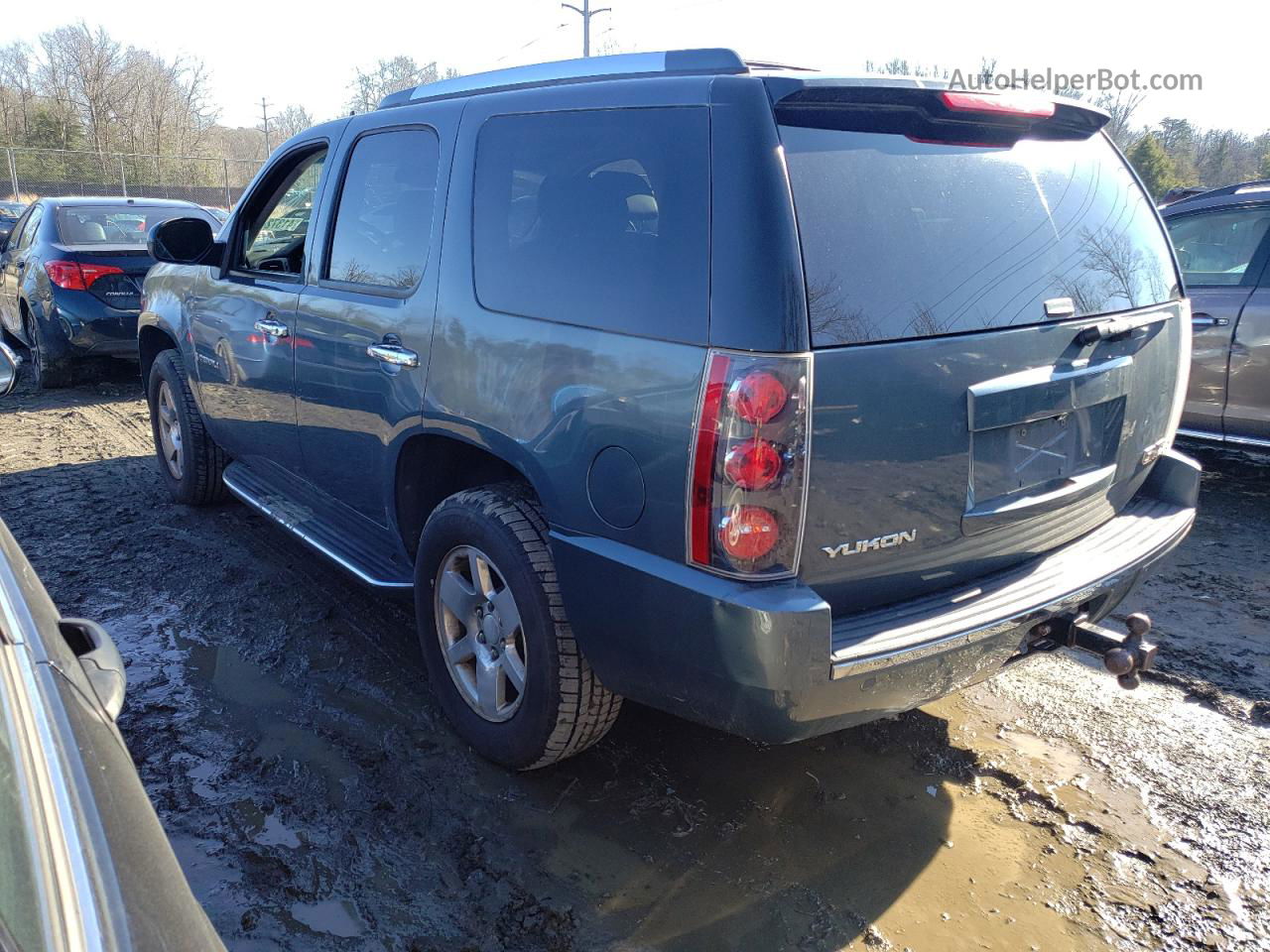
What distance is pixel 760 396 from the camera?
2.22 m

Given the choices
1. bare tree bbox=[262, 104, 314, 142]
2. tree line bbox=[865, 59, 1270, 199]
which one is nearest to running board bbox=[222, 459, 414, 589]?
tree line bbox=[865, 59, 1270, 199]

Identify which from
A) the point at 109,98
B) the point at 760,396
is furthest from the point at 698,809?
the point at 109,98

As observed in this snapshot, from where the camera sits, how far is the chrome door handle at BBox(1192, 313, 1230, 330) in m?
5.66

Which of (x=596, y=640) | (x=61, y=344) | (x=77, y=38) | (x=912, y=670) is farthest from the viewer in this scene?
(x=77, y=38)

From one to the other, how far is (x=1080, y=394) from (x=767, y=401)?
1062mm

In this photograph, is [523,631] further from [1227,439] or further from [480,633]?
[1227,439]

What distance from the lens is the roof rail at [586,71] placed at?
249 cm

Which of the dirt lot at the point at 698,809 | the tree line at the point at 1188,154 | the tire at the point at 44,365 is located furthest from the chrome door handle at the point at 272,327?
the tree line at the point at 1188,154

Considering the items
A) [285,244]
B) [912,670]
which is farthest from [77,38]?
[912,670]

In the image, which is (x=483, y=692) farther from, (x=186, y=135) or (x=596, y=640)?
(x=186, y=135)

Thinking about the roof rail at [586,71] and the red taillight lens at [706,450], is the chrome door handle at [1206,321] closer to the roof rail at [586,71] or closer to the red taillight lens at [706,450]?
the roof rail at [586,71]

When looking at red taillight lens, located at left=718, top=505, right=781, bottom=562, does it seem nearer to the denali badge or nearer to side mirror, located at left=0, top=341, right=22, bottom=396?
the denali badge

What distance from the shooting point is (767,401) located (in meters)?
2.22

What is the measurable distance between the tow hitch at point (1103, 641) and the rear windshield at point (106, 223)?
8034mm
